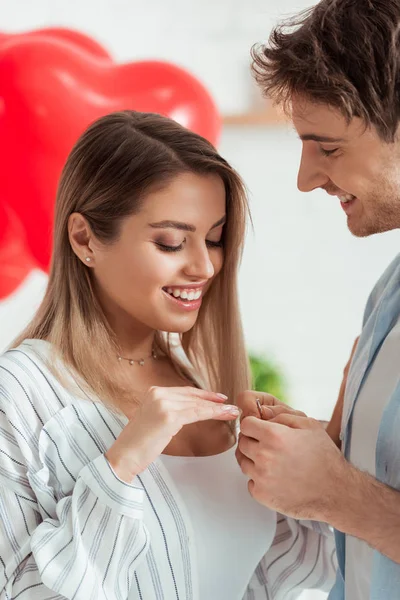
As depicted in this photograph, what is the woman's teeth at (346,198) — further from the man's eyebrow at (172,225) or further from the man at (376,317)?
the man's eyebrow at (172,225)

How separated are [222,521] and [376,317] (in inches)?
18.8

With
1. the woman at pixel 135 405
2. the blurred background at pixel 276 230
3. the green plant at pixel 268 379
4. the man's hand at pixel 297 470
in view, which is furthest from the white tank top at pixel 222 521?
the blurred background at pixel 276 230

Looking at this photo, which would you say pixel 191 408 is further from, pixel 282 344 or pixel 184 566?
pixel 282 344

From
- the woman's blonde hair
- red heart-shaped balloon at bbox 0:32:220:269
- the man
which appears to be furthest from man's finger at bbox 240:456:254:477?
red heart-shaped balloon at bbox 0:32:220:269

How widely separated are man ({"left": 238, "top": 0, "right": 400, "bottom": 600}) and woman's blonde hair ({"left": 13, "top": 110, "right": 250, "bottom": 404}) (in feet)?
0.71

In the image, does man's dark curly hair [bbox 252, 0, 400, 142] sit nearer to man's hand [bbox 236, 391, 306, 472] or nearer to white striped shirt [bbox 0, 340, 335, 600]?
man's hand [bbox 236, 391, 306, 472]

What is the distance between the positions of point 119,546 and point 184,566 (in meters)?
0.21

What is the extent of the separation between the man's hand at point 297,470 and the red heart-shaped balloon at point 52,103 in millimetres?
962

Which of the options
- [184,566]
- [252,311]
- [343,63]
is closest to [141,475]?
[184,566]

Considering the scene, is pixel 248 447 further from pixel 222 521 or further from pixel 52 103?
pixel 52 103

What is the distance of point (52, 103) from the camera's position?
6.15 feet

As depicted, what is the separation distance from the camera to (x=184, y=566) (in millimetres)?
1398

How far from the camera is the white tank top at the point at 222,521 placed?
56.9 inches

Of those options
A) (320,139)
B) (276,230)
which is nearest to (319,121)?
(320,139)
